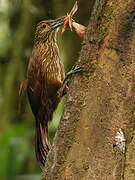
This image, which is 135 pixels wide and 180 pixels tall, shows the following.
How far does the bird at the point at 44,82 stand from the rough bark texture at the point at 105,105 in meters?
0.54

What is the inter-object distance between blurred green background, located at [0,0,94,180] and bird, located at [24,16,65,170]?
1173 mm

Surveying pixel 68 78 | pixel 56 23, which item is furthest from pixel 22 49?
pixel 68 78

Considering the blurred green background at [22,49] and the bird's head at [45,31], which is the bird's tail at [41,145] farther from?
the blurred green background at [22,49]

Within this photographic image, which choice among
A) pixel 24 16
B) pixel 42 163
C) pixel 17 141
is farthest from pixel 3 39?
pixel 42 163

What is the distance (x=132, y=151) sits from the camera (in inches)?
96.2

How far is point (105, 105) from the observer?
2.44m

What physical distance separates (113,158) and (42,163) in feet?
1.98

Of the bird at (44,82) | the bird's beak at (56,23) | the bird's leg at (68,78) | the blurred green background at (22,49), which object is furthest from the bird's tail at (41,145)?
the blurred green background at (22,49)

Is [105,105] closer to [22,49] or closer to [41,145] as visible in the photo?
[41,145]

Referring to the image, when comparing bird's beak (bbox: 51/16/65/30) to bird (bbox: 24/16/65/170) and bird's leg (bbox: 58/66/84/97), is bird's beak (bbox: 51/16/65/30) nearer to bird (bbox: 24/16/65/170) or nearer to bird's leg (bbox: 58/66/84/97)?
bird (bbox: 24/16/65/170)

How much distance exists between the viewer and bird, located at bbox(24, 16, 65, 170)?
3.05m

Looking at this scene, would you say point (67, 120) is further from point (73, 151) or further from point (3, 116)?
point (3, 116)

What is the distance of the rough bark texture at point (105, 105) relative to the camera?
7.97ft

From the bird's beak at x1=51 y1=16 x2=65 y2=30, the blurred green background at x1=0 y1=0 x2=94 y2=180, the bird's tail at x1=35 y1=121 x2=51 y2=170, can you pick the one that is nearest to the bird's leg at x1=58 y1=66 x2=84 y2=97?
the bird's tail at x1=35 y1=121 x2=51 y2=170
